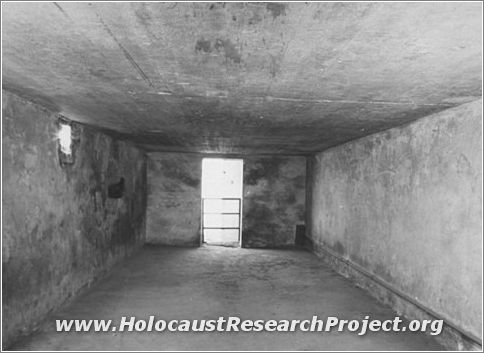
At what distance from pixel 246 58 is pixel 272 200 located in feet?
21.8

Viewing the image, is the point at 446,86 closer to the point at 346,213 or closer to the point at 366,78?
the point at 366,78

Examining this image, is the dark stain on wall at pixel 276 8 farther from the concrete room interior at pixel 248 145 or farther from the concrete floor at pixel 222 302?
the concrete floor at pixel 222 302

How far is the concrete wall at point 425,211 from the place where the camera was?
112 inches

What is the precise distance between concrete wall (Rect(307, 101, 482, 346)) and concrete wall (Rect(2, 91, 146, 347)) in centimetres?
345

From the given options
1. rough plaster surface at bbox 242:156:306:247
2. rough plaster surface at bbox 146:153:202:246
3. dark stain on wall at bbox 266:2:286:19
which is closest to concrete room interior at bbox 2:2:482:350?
dark stain on wall at bbox 266:2:286:19

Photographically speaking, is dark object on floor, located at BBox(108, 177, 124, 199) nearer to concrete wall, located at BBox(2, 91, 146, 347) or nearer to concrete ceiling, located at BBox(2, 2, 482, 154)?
concrete wall, located at BBox(2, 91, 146, 347)

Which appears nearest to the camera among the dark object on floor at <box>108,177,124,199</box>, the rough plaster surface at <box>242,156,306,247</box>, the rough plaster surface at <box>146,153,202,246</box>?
the dark object on floor at <box>108,177,124,199</box>

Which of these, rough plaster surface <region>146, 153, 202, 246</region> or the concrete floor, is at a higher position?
rough plaster surface <region>146, 153, 202, 246</region>

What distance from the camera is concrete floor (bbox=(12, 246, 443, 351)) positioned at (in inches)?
125

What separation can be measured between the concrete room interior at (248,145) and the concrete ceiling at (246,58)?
0.5 inches

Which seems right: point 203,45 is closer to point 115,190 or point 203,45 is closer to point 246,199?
point 115,190

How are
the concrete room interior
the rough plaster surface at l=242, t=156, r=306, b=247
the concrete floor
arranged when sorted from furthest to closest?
the rough plaster surface at l=242, t=156, r=306, b=247 < the concrete floor < the concrete room interior

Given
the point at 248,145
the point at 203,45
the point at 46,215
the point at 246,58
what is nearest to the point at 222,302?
the point at 46,215

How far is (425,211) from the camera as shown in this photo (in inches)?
139
